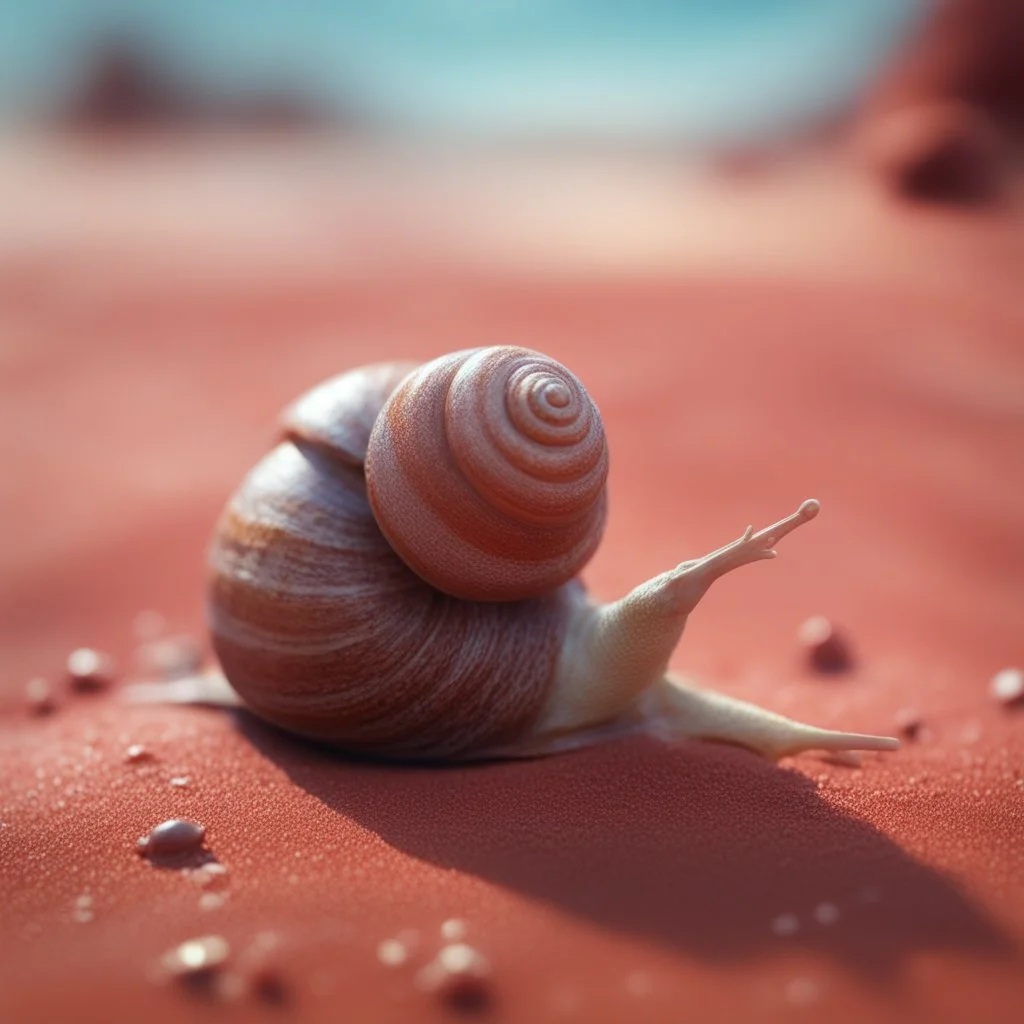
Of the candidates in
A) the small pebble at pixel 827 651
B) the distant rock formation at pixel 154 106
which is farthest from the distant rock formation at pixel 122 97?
the small pebble at pixel 827 651

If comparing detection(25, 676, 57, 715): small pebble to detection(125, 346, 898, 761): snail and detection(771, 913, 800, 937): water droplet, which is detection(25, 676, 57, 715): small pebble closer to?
detection(125, 346, 898, 761): snail

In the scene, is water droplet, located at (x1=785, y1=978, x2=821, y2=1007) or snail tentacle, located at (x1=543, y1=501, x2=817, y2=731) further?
snail tentacle, located at (x1=543, y1=501, x2=817, y2=731)

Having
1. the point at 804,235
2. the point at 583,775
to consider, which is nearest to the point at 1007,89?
the point at 804,235

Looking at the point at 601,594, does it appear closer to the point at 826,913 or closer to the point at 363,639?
the point at 363,639

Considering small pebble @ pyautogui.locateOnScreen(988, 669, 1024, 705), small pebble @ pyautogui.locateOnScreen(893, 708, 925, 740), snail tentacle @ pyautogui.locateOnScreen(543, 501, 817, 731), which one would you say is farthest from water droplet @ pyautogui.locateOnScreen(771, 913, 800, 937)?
small pebble @ pyautogui.locateOnScreen(988, 669, 1024, 705)

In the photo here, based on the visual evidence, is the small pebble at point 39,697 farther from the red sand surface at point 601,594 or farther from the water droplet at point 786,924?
the water droplet at point 786,924

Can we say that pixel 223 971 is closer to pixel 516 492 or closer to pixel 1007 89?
pixel 516 492

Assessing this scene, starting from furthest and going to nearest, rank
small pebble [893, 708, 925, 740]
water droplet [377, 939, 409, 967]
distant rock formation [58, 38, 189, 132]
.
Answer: distant rock formation [58, 38, 189, 132] < small pebble [893, 708, 925, 740] < water droplet [377, 939, 409, 967]
